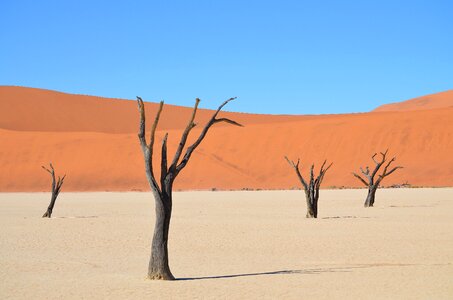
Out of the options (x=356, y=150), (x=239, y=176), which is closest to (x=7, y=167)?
(x=239, y=176)

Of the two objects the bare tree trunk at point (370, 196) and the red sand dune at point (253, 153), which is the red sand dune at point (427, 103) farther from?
the bare tree trunk at point (370, 196)

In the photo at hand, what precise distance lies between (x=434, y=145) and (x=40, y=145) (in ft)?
115

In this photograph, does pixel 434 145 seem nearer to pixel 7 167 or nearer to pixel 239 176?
pixel 239 176

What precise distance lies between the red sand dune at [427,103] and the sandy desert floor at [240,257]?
113 m

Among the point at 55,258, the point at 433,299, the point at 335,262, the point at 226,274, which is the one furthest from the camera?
the point at 55,258

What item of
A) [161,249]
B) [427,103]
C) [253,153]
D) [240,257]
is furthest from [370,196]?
[427,103]

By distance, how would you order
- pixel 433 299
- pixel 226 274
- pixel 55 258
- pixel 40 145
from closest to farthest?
pixel 433 299, pixel 226 274, pixel 55 258, pixel 40 145

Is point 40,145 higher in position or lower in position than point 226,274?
higher

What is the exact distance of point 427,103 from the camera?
456 feet

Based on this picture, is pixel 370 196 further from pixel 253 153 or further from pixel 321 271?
pixel 253 153

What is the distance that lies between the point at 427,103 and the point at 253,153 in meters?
81.6

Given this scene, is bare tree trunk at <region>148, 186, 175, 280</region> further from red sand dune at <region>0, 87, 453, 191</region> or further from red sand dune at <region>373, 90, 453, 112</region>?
red sand dune at <region>373, 90, 453, 112</region>

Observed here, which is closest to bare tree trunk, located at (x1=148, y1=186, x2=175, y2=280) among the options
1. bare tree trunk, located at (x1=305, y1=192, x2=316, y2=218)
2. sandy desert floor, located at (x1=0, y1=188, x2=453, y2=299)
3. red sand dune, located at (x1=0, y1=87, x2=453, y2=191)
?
sandy desert floor, located at (x1=0, y1=188, x2=453, y2=299)

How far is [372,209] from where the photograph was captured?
27250mm
